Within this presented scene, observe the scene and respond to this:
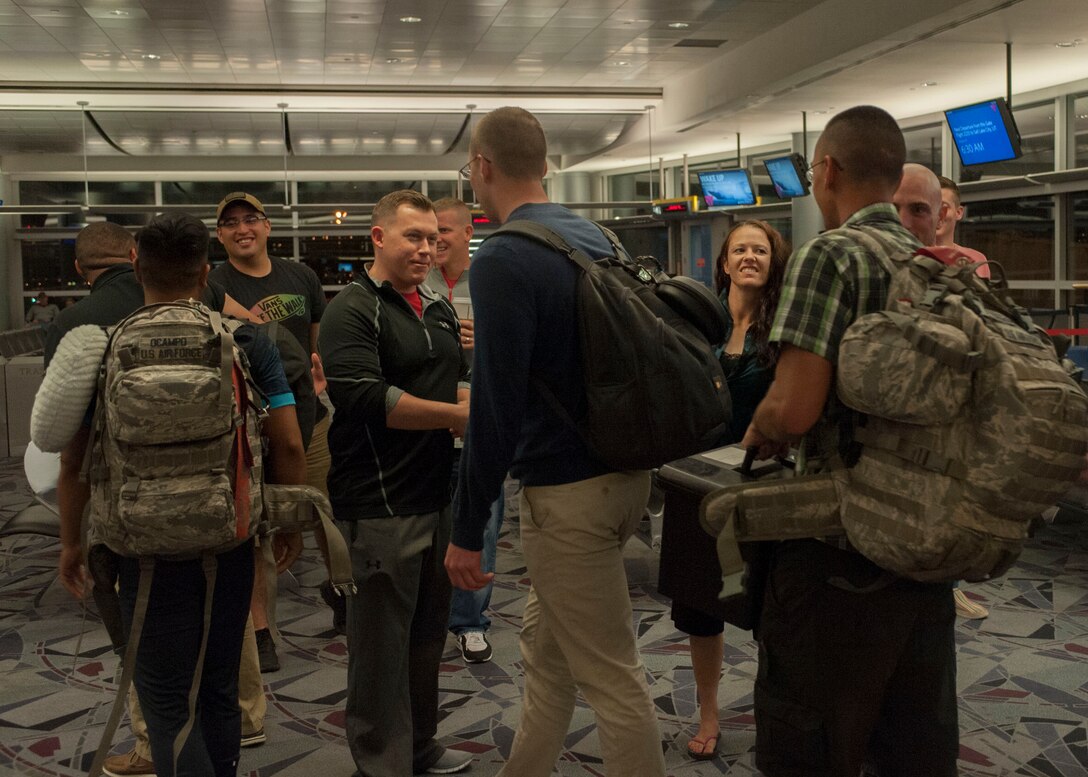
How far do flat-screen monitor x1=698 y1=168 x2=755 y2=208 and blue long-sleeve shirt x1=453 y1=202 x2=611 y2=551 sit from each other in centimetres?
1149

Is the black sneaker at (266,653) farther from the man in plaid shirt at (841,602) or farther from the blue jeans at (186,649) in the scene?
the man in plaid shirt at (841,602)

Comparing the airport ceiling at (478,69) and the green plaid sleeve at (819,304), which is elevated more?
the airport ceiling at (478,69)

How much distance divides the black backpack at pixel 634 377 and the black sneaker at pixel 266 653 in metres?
2.28

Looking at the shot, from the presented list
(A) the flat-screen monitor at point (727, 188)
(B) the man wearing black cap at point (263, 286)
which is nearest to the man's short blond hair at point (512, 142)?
(B) the man wearing black cap at point (263, 286)

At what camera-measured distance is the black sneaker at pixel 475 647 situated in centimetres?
399

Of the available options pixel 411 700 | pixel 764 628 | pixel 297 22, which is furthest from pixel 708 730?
pixel 297 22

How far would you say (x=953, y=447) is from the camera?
→ 69.5 inches

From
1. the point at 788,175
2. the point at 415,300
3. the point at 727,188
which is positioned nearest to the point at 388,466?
the point at 415,300

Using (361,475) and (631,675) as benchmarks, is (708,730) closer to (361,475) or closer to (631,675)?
(631,675)

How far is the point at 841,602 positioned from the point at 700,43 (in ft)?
30.5

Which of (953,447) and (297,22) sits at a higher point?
(297,22)

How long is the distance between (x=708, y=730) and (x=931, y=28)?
6305mm

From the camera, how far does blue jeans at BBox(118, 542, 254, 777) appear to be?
2.24 meters

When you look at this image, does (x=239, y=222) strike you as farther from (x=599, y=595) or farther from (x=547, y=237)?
(x=599, y=595)
